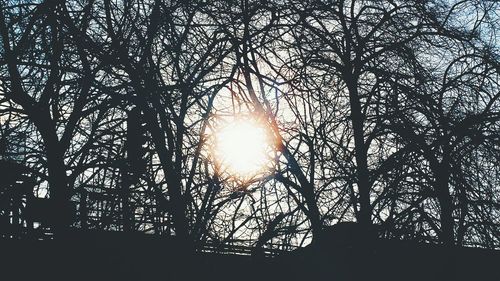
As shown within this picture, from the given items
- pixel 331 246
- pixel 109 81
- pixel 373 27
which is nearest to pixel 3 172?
pixel 109 81

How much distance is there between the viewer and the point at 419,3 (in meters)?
12.0

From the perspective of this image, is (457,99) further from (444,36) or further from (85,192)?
(85,192)

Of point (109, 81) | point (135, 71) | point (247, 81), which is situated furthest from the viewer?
point (247, 81)

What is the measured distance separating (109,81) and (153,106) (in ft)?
3.05

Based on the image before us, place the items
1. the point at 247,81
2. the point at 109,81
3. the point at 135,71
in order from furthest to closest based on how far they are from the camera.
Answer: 1. the point at 247,81
2. the point at 109,81
3. the point at 135,71

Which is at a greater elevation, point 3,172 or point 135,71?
point 135,71

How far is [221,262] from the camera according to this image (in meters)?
11.2

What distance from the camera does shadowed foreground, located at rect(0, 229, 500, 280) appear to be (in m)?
10.2

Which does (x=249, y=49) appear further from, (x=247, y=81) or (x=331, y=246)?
(x=331, y=246)

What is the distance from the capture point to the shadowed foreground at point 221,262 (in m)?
10.2

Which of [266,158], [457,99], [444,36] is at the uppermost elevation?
[444,36]

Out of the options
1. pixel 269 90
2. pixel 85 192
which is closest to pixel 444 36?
pixel 269 90

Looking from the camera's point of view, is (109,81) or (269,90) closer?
(109,81)

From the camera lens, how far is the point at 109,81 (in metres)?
11.2
